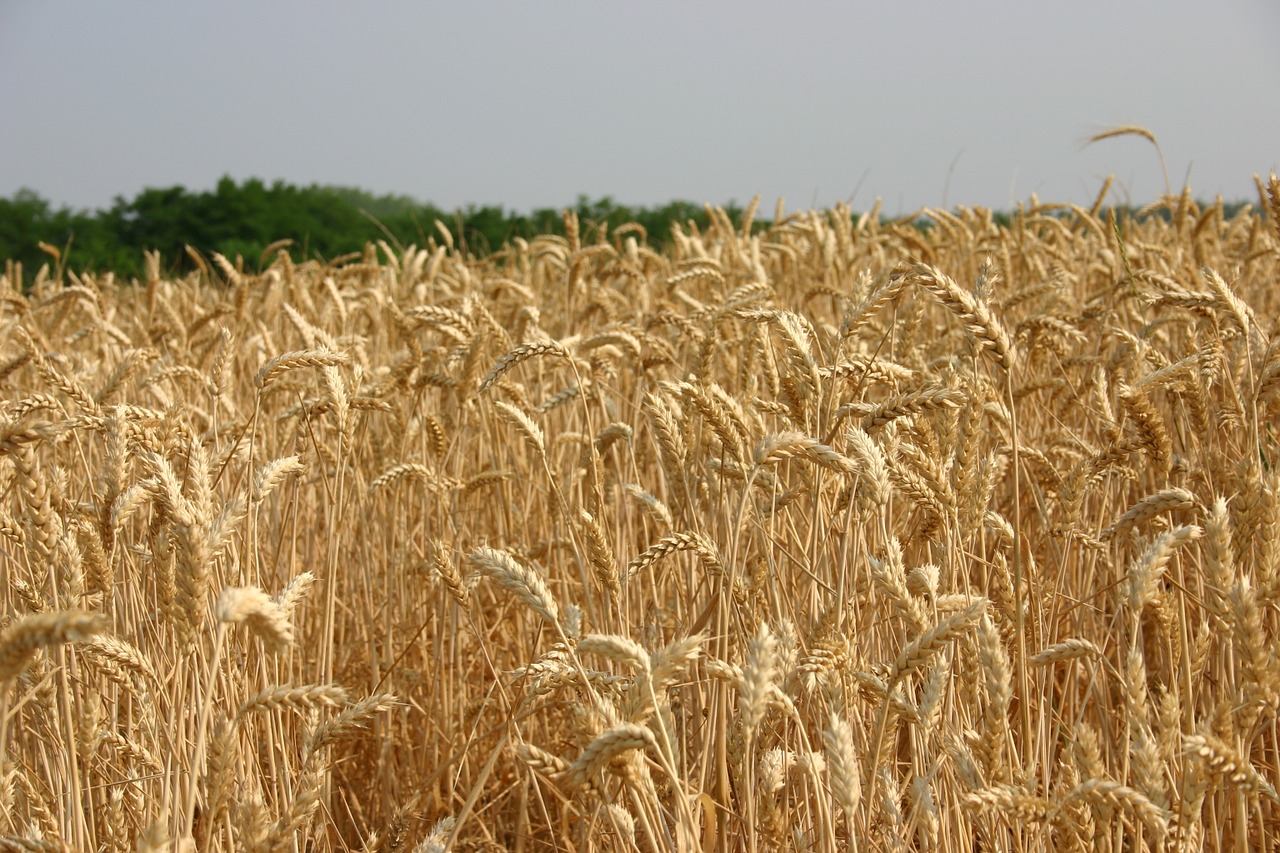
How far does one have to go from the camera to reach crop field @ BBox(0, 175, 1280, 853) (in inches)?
47.2

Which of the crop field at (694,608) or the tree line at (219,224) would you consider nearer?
the crop field at (694,608)

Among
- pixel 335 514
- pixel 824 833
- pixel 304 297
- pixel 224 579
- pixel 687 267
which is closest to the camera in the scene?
pixel 824 833

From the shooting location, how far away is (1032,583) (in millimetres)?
1539

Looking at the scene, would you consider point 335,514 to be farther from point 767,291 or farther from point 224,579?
point 767,291

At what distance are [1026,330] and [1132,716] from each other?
1.33 meters

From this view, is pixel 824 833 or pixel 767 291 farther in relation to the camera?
pixel 767 291

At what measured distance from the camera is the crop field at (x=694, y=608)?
47.2 inches

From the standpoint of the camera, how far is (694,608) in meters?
2.17

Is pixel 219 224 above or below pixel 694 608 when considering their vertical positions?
above

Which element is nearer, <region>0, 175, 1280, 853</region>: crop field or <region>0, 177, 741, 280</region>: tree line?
<region>0, 175, 1280, 853</region>: crop field

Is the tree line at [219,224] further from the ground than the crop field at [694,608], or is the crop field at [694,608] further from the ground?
the tree line at [219,224]

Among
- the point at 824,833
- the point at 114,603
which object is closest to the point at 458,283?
the point at 114,603

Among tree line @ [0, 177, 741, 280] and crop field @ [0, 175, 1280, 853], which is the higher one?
tree line @ [0, 177, 741, 280]

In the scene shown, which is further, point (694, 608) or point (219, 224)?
point (219, 224)
